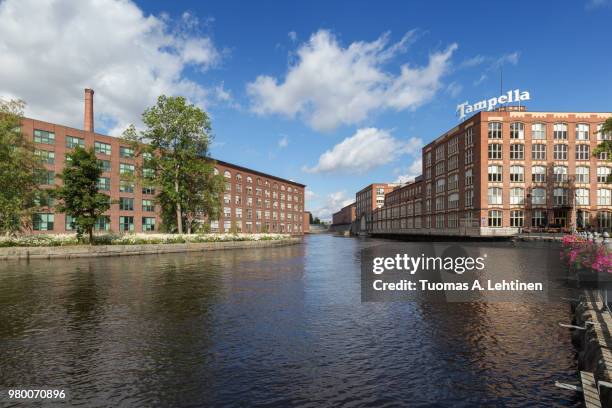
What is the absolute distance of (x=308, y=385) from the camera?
7.74 meters

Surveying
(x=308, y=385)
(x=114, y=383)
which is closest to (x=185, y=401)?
(x=114, y=383)

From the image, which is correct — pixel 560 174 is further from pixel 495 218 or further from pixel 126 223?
pixel 126 223

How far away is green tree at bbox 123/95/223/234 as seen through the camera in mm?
53219

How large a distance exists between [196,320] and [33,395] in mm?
5672

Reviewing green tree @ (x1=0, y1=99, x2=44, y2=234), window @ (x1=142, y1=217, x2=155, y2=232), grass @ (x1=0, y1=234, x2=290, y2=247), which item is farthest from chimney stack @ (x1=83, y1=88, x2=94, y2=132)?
grass @ (x1=0, y1=234, x2=290, y2=247)

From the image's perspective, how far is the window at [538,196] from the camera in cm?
7162

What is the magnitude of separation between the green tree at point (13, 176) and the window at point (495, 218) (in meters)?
71.3

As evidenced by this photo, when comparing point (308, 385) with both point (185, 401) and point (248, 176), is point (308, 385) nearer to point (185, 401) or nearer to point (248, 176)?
point (185, 401)

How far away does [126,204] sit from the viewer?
244 feet

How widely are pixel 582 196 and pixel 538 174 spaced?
8890 millimetres

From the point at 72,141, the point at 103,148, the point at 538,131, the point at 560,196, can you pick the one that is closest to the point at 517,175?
the point at 560,196

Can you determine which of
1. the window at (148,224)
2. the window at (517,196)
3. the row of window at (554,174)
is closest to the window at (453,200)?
the row of window at (554,174)

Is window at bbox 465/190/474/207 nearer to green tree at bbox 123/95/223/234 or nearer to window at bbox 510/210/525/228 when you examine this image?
window at bbox 510/210/525/228

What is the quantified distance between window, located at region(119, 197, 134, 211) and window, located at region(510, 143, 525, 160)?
243 feet
